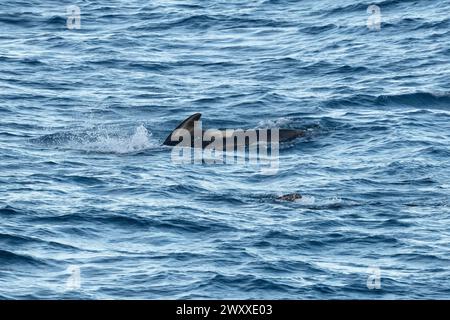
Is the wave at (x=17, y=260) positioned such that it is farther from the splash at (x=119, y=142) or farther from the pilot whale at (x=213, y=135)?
the pilot whale at (x=213, y=135)

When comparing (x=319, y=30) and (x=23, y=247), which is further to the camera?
(x=319, y=30)

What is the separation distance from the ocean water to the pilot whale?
56cm

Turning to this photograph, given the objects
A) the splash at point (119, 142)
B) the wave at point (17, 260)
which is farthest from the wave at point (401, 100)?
the wave at point (17, 260)

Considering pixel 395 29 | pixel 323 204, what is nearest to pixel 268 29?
pixel 395 29

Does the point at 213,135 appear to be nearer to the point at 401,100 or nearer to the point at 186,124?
the point at 186,124

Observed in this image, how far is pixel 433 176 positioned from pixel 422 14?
17.7m

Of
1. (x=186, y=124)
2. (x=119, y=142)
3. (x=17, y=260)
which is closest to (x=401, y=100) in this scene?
(x=186, y=124)

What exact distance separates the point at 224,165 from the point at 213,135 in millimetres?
2429

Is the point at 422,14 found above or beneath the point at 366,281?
above

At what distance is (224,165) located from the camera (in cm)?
2316

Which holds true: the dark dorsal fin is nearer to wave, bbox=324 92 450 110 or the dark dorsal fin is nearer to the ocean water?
the ocean water

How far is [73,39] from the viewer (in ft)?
123
